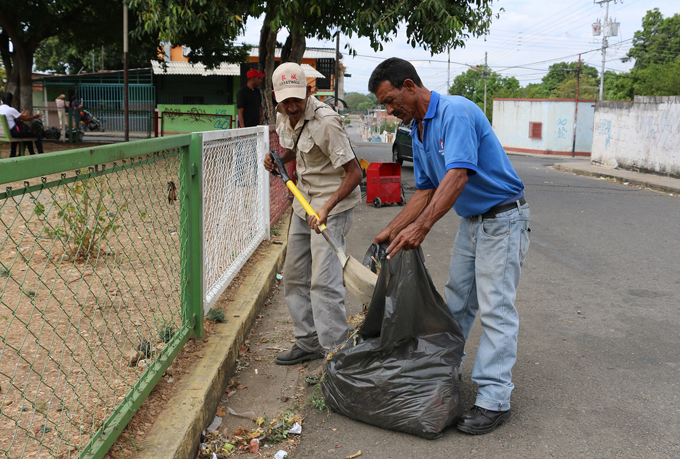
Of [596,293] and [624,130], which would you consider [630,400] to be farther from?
[624,130]

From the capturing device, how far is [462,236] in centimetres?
323

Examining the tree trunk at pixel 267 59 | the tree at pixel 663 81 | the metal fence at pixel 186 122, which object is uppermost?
the tree at pixel 663 81

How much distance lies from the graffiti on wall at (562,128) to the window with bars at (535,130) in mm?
1240

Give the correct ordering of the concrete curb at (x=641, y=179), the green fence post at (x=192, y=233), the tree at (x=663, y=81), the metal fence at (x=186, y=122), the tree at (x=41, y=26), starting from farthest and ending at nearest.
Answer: the tree at (x=663, y=81), the tree at (x=41, y=26), the metal fence at (x=186, y=122), the concrete curb at (x=641, y=179), the green fence post at (x=192, y=233)

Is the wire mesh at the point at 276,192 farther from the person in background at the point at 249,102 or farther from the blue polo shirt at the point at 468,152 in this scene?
the blue polo shirt at the point at 468,152

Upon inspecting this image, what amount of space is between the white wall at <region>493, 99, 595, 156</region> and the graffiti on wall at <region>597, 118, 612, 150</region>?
15.7 meters

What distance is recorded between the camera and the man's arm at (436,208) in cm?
273

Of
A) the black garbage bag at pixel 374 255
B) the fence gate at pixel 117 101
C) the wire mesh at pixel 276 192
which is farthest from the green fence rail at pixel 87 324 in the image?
the fence gate at pixel 117 101

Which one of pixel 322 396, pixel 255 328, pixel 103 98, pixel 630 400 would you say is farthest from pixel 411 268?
pixel 103 98

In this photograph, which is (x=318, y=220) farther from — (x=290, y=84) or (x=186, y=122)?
(x=186, y=122)

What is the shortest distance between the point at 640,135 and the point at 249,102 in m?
14.1

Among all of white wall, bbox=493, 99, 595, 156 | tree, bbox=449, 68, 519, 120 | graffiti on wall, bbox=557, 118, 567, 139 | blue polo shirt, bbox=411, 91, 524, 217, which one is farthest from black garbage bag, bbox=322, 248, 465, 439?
tree, bbox=449, 68, 519, 120

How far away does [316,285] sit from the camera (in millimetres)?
3641

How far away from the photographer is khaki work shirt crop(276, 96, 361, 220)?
11.5 ft
